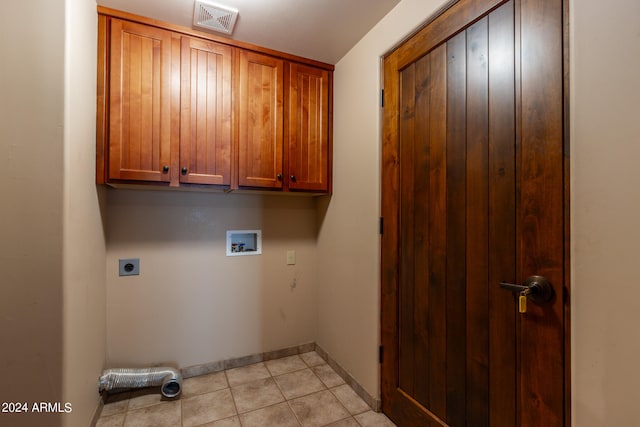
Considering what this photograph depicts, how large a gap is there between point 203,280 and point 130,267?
1.67ft

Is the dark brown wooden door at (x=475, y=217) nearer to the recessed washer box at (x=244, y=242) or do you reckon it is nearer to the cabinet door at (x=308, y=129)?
the cabinet door at (x=308, y=129)

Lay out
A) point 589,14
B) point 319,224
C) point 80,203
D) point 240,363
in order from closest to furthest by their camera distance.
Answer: point 589,14 < point 80,203 < point 240,363 < point 319,224

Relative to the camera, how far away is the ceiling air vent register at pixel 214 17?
1.69 meters

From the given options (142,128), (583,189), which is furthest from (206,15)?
(583,189)

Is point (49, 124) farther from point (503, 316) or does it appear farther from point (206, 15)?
point (503, 316)

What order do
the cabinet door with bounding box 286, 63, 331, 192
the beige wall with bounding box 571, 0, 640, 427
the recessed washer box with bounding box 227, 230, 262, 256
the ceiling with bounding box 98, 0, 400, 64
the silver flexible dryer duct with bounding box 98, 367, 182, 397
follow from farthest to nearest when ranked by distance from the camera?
the recessed washer box with bounding box 227, 230, 262, 256
the cabinet door with bounding box 286, 63, 331, 192
the silver flexible dryer duct with bounding box 98, 367, 182, 397
the ceiling with bounding box 98, 0, 400, 64
the beige wall with bounding box 571, 0, 640, 427

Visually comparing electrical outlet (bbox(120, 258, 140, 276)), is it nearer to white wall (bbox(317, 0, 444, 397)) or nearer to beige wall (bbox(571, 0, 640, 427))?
white wall (bbox(317, 0, 444, 397))

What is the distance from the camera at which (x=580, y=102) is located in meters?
0.92

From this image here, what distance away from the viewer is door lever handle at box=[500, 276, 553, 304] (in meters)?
1.01

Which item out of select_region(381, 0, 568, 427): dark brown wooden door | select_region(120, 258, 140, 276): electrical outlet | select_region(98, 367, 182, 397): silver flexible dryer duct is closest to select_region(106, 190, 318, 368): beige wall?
select_region(120, 258, 140, 276): electrical outlet

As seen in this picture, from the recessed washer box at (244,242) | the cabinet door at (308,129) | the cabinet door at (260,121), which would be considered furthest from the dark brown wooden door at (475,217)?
the recessed washer box at (244,242)

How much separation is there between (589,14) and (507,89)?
295 millimetres

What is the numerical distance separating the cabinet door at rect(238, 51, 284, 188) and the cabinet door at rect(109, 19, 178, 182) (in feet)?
1.52

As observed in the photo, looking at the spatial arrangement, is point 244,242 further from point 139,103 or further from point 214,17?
point 214,17
